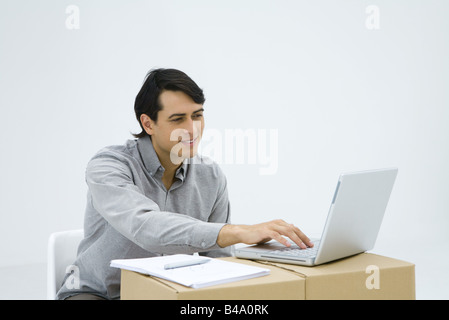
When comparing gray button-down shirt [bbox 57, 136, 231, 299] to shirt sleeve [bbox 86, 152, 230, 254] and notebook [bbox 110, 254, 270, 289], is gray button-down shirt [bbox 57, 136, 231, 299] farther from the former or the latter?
notebook [bbox 110, 254, 270, 289]

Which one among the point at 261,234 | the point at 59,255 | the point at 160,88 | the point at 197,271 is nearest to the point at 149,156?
the point at 160,88

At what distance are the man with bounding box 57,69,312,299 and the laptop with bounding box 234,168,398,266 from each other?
42 mm

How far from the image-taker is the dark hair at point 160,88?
151 centimetres

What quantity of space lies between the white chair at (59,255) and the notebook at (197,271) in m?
0.58

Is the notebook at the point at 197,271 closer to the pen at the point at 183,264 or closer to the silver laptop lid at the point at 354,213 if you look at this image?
the pen at the point at 183,264

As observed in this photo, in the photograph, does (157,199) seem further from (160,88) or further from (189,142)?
(160,88)

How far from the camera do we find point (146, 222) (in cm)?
108

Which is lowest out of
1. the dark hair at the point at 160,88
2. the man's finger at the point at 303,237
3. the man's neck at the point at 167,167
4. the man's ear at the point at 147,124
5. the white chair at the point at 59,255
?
the white chair at the point at 59,255

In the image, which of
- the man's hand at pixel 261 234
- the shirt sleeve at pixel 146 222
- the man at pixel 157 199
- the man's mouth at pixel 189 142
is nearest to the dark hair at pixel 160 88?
the man at pixel 157 199

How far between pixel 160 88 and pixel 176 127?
0.14 metres

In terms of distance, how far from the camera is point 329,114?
449 centimetres

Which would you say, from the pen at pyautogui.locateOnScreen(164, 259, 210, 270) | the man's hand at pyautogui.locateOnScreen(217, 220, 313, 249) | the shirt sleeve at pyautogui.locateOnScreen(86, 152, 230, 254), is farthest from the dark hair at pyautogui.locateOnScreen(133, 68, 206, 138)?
the pen at pyautogui.locateOnScreen(164, 259, 210, 270)

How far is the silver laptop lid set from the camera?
35.2 inches

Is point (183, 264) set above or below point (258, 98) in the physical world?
below
